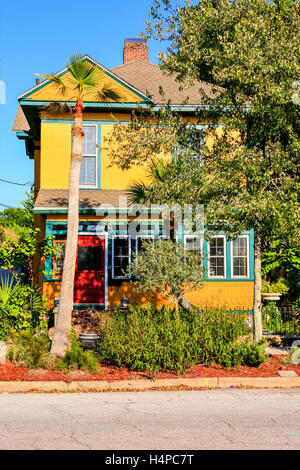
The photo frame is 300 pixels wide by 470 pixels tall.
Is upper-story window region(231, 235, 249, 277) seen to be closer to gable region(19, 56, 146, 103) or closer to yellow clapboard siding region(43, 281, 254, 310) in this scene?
yellow clapboard siding region(43, 281, 254, 310)

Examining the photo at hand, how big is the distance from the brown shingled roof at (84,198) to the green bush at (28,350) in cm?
540

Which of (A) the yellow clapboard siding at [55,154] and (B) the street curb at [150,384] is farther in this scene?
(A) the yellow clapboard siding at [55,154]

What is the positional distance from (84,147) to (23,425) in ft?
38.5

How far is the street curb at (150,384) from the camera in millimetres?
8992

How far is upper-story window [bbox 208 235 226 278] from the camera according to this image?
16.7 meters

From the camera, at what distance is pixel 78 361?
982 centimetres

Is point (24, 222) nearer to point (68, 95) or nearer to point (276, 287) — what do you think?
point (68, 95)

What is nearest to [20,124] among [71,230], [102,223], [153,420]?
[102,223]

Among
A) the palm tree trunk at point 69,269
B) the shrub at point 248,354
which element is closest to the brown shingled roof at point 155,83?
the palm tree trunk at point 69,269

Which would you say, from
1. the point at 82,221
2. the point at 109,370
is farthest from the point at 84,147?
the point at 109,370

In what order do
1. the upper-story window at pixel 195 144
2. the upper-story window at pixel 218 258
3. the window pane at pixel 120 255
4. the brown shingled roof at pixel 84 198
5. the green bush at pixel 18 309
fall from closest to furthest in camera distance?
the green bush at pixel 18 309 → the upper-story window at pixel 195 144 → the brown shingled roof at pixel 84 198 → the window pane at pixel 120 255 → the upper-story window at pixel 218 258

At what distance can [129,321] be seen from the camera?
10.8 metres

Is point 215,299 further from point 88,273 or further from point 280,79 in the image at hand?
point 280,79

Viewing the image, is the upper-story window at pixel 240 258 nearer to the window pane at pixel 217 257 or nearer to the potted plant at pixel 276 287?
the window pane at pixel 217 257
